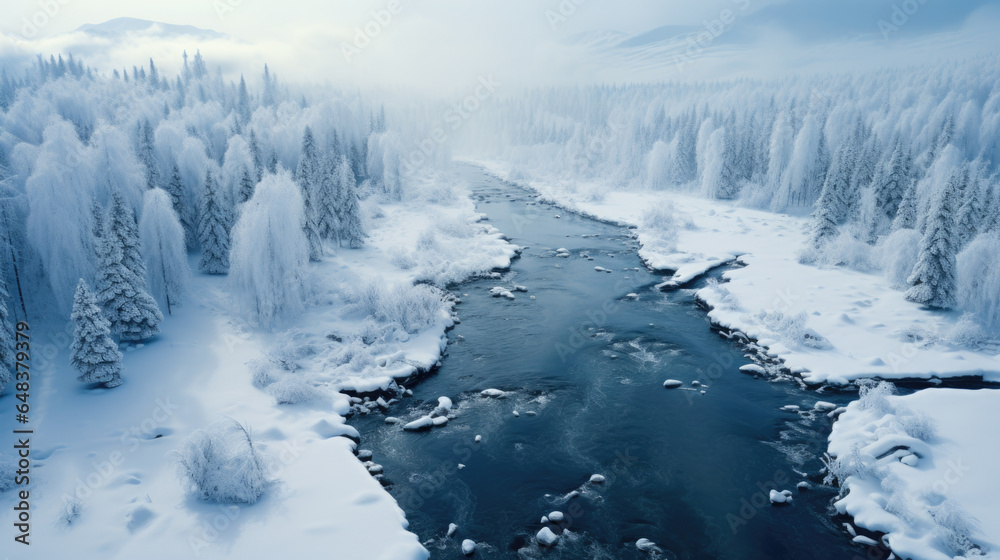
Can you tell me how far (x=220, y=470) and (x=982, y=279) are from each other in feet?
126

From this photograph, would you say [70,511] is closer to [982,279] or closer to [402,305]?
[402,305]

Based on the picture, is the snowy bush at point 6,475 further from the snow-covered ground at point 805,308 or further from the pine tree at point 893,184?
the pine tree at point 893,184

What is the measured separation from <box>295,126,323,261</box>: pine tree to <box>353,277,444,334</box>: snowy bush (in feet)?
36.1

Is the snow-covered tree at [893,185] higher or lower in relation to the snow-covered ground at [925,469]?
higher

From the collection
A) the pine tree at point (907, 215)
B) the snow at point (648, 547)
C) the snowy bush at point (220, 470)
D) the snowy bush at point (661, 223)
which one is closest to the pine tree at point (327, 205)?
the snowy bush at point (220, 470)

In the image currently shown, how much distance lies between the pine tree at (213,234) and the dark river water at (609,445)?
1887 cm

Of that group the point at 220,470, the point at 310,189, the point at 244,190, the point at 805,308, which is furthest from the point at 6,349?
the point at 805,308

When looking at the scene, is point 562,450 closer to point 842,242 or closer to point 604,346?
point 604,346

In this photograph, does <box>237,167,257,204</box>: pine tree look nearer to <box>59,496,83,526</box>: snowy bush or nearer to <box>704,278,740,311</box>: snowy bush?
<box>59,496,83,526</box>: snowy bush

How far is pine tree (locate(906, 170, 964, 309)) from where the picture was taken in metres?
27.7

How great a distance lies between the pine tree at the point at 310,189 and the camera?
3791cm

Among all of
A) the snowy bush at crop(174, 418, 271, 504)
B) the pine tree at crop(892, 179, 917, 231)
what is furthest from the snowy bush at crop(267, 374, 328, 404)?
the pine tree at crop(892, 179, 917, 231)

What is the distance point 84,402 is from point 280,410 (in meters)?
7.75

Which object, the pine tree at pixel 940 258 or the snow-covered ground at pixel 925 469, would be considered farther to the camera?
the pine tree at pixel 940 258
